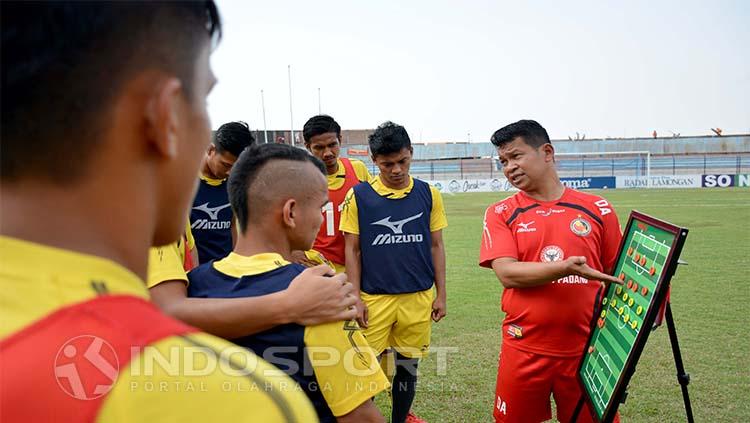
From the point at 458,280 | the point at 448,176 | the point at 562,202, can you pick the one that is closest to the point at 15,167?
the point at 562,202

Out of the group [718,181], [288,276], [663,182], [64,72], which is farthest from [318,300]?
[718,181]

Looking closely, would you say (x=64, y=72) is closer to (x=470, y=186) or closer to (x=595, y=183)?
(x=470, y=186)

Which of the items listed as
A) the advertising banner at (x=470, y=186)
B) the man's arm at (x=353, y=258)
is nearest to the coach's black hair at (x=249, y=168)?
the man's arm at (x=353, y=258)

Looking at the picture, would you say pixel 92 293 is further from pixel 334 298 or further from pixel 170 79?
pixel 334 298

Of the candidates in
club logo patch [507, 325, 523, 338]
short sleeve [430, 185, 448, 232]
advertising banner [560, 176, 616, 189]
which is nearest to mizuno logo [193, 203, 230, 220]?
short sleeve [430, 185, 448, 232]

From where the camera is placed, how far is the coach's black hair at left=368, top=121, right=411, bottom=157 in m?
4.57

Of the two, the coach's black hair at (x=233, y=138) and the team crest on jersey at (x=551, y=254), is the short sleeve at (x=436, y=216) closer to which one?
the team crest on jersey at (x=551, y=254)

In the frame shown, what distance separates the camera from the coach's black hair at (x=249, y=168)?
7.20 ft

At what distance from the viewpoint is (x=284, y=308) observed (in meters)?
1.75

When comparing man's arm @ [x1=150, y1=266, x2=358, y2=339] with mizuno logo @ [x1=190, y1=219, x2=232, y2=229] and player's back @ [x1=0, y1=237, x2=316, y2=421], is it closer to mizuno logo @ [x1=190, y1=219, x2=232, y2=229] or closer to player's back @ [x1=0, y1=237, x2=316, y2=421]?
player's back @ [x1=0, y1=237, x2=316, y2=421]

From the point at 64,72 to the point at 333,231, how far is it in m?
4.28

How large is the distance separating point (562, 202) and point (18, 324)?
10.7 feet

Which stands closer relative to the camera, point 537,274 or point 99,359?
point 99,359

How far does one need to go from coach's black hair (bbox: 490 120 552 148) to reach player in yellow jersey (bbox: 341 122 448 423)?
1.07m
